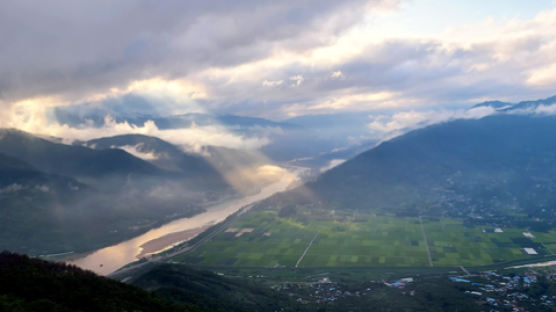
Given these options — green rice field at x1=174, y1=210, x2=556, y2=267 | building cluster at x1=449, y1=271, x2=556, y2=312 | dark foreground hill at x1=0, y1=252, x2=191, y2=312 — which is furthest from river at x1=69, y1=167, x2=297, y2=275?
building cluster at x1=449, y1=271, x2=556, y2=312

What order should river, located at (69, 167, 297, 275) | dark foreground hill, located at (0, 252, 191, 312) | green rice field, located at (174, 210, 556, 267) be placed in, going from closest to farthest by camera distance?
1. dark foreground hill, located at (0, 252, 191, 312)
2. green rice field, located at (174, 210, 556, 267)
3. river, located at (69, 167, 297, 275)

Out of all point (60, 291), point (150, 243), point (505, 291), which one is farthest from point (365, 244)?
point (60, 291)

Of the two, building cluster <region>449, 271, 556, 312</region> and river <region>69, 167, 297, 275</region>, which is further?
river <region>69, 167, 297, 275</region>

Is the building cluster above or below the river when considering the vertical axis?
below

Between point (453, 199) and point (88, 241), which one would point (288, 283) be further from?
point (453, 199)

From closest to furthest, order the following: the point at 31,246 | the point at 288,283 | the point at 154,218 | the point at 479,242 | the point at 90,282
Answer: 1. the point at 90,282
2. the point at 288,283
3. the point at 479,242
4. the point at 31,246
5. the point at 154,218

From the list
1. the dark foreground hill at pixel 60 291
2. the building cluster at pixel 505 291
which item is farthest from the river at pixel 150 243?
the building cluster at pixel 505 291

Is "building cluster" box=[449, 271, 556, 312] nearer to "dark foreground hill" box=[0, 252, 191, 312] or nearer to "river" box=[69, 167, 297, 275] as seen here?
"dark foreground hill" box=[0, 252, 191, 312]

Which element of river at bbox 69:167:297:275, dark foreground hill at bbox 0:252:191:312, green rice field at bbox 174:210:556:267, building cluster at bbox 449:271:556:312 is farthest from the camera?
river at bbox 69:167:297:275

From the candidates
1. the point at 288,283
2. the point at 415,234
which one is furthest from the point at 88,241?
the point at 415,234

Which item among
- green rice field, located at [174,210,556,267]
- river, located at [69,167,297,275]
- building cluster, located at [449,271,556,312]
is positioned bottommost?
building cluster, located at [449,271,556,312]
